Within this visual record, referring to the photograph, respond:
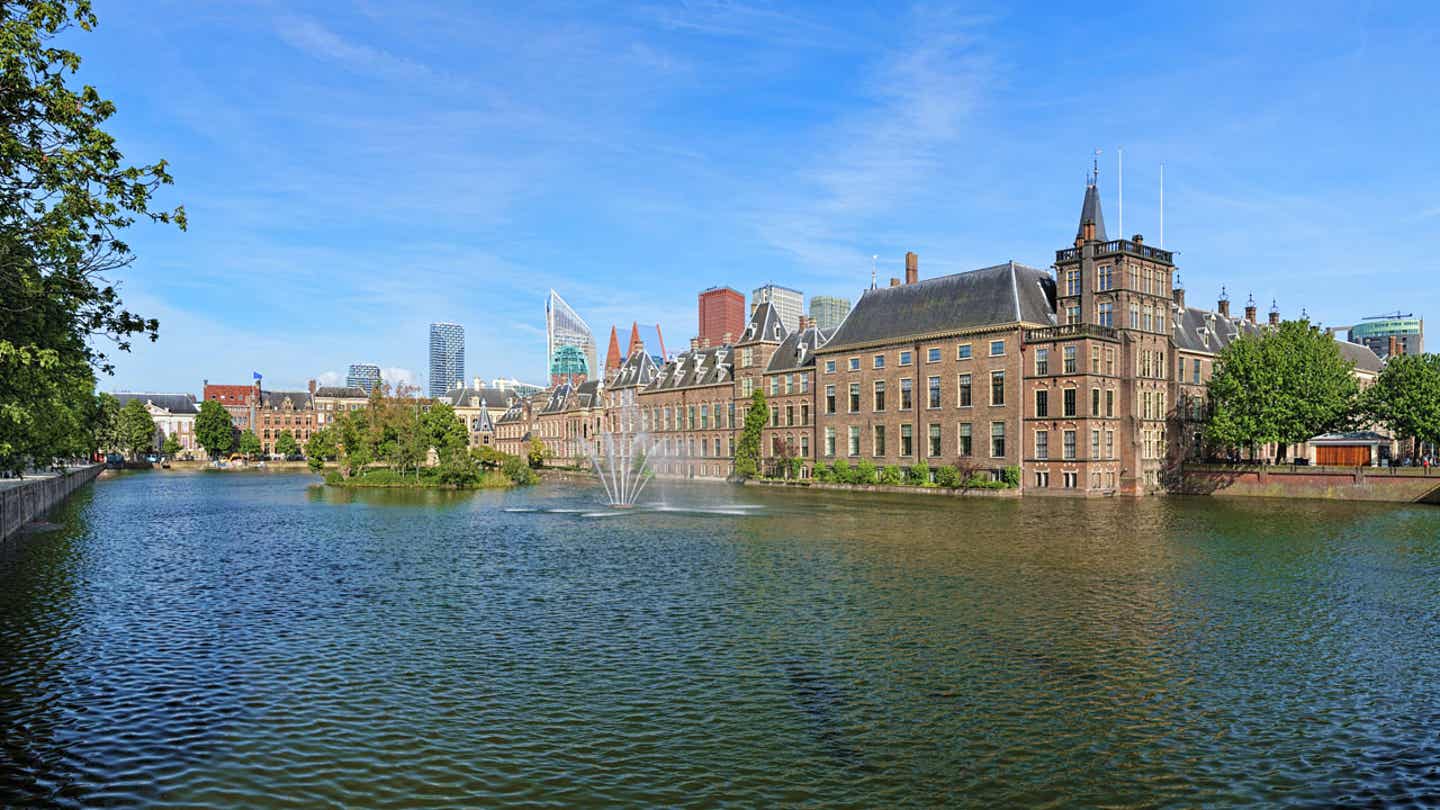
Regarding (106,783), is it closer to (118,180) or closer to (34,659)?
(34,659)

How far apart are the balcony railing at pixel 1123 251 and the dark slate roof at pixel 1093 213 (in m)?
1.74

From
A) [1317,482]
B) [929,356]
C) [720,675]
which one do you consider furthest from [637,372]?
[720,675]

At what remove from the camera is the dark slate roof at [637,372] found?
126m

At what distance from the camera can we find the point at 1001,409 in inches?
2899

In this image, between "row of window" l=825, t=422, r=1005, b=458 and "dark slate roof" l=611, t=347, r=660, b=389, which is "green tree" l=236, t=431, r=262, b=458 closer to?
"dark slate roof" l=611, t=347, r=660, b=389

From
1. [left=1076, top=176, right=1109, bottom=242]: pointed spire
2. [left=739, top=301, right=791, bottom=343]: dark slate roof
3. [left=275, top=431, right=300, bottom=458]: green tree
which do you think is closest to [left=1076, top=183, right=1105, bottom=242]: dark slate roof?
[left=1076, top=176, right=1109, bottom=242]: pointed spire

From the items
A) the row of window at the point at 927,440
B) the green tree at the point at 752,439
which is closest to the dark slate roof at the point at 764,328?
the green tree at the point at 752,439

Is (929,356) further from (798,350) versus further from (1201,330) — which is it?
(1201,330)

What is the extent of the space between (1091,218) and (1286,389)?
19.2m

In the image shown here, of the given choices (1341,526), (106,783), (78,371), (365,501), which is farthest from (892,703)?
(365,501)

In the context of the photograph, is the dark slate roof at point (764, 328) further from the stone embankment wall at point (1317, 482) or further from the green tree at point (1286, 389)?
the green tree at point (1286, 389)

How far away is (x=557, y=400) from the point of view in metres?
154

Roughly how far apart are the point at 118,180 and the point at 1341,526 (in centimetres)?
5237

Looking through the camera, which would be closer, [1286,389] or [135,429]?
[1286,389]
